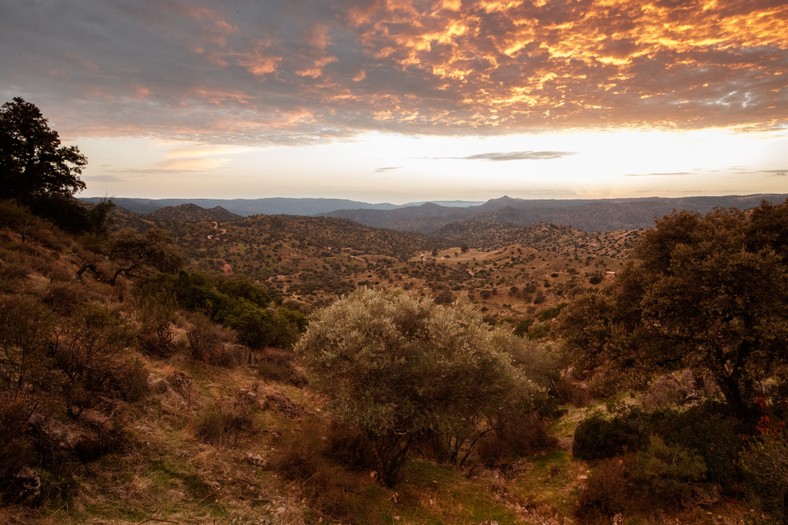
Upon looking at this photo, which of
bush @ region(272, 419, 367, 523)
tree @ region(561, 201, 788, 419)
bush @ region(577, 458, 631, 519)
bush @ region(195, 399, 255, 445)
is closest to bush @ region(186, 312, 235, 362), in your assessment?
bush @ region(195, 399, 255, 445)

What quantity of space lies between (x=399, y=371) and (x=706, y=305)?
32.5 ft

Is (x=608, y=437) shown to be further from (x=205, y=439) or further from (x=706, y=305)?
(x=205, y=439)

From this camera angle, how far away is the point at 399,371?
1091cm

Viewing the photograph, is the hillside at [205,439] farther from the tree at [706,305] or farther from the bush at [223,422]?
the tree at [706,305]

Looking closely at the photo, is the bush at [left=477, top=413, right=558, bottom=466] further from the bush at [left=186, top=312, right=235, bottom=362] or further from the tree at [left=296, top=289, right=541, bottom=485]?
the bush at [left=186, top=312, right=235, bottom=362]

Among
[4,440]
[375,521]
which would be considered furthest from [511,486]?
[4,440]

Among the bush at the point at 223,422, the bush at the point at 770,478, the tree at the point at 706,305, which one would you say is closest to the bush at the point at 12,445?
the bush at the point at 223,422

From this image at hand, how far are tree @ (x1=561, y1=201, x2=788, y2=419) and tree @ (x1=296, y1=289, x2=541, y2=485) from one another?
16.3 feet

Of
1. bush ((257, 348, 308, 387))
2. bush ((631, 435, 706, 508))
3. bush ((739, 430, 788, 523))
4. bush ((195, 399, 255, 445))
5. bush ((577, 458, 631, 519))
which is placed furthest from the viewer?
bush ((257, 348, 308, 387))

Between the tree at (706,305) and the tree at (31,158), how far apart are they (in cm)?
4092

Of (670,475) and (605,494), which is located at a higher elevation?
(670,475)

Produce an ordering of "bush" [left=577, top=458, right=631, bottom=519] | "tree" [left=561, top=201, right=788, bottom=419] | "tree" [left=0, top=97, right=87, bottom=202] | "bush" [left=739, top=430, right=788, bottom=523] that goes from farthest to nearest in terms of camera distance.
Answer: "tree" [left=0, top=97, right=87, bottom=202] → "tree" [left=561, top=201, right=788, bottom=419] → "bush" [left=577, top=458, right=631, bottom=519] → "bush" [left=739, top=430, right=788, bottom=523]

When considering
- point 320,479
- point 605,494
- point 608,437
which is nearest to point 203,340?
point 320,479

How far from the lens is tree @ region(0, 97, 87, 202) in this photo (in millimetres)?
29000
